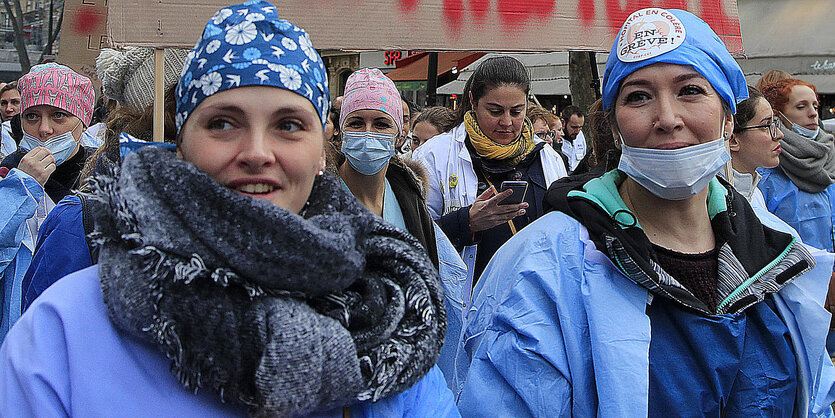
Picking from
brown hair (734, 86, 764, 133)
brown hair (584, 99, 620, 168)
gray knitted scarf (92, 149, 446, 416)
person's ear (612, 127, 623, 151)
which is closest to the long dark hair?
brown hair (734, 86, 764, 133)

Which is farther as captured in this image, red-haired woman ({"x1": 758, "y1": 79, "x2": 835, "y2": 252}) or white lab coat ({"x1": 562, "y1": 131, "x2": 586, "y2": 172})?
white lab coat ({"x1": 562, "y1": 131, "x2": 586, "y2": 172})

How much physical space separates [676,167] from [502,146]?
2.27 m

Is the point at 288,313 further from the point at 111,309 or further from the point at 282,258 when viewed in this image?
the point at 111,309

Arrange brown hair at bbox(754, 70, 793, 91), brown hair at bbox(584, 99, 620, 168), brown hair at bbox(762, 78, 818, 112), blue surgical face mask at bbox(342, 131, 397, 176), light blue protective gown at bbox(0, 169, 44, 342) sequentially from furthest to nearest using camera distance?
1. brown hair at bbox(754, 70, 793, 91)
2. brown hair at bbox(762, 78, 818, 112)
3. blue surgical face mask at bbox(342, 131, 397, 176)
4. light blue protective gown at bbox(0, 169, 44, 342)
5. brown hair at bbox(584, 99, 620, 168)

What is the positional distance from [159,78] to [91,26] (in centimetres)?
218

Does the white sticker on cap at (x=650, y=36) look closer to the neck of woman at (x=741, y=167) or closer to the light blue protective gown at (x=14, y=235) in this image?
the neck of woman at (x=741, y=167)

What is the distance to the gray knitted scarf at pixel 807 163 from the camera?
16.9ft

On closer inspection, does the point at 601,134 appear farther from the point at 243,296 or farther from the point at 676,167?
the point at 243,296

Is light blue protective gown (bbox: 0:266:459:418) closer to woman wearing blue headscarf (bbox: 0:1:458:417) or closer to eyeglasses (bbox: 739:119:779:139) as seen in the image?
woman wearing blue headscarf (bbox: 0:1:458:417)

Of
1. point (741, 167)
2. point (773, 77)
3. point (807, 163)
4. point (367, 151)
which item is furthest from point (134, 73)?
point (773, 77)

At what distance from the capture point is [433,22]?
12.0 feet

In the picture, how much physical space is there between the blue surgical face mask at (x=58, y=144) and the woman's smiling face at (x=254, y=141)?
318 cm

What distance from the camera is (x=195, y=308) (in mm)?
1429

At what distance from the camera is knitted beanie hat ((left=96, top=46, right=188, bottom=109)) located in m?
3.09
